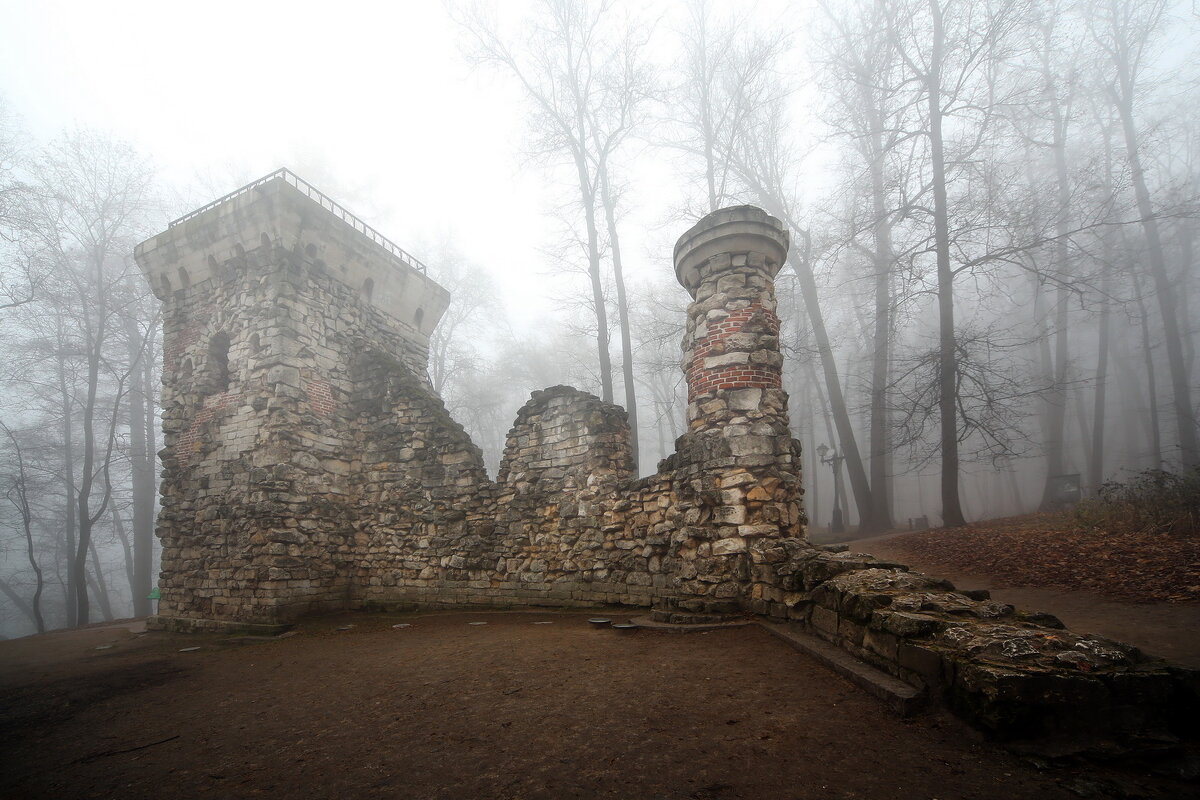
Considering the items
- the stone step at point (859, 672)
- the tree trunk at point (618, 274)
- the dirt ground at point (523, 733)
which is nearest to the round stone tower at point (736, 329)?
the stone step at point (859, 672)

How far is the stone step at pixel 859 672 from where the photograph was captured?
9.00 ft

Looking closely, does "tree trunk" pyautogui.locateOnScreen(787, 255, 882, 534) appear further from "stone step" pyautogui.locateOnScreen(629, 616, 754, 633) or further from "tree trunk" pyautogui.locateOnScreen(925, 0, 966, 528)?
"stone step" pyautogui.locateOnScreen(629, 616, 754, 633)

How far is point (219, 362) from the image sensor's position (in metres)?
9.77

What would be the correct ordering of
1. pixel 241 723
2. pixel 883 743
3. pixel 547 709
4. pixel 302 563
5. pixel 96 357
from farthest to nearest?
pixel 96 357 < pixel 302 563 < pixel 241 723 < pixel 547 709 < pixel 883 743

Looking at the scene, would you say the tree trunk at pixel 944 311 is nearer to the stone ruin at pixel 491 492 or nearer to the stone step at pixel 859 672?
the stone ruin at pixel 491 492

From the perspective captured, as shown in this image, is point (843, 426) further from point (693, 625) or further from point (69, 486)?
point (69, 486)

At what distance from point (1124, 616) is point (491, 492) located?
7806mm

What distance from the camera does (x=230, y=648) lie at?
7055 millimetres

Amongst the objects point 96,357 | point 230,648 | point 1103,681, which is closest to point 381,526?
point 230,648

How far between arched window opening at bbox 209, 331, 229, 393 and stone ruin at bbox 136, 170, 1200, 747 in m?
0.05

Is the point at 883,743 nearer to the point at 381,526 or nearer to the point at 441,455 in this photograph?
the point at 441,455

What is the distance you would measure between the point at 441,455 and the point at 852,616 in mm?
6936

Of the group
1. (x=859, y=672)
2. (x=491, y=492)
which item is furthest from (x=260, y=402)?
(x=859, y=672)

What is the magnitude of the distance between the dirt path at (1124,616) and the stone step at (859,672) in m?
2.01
